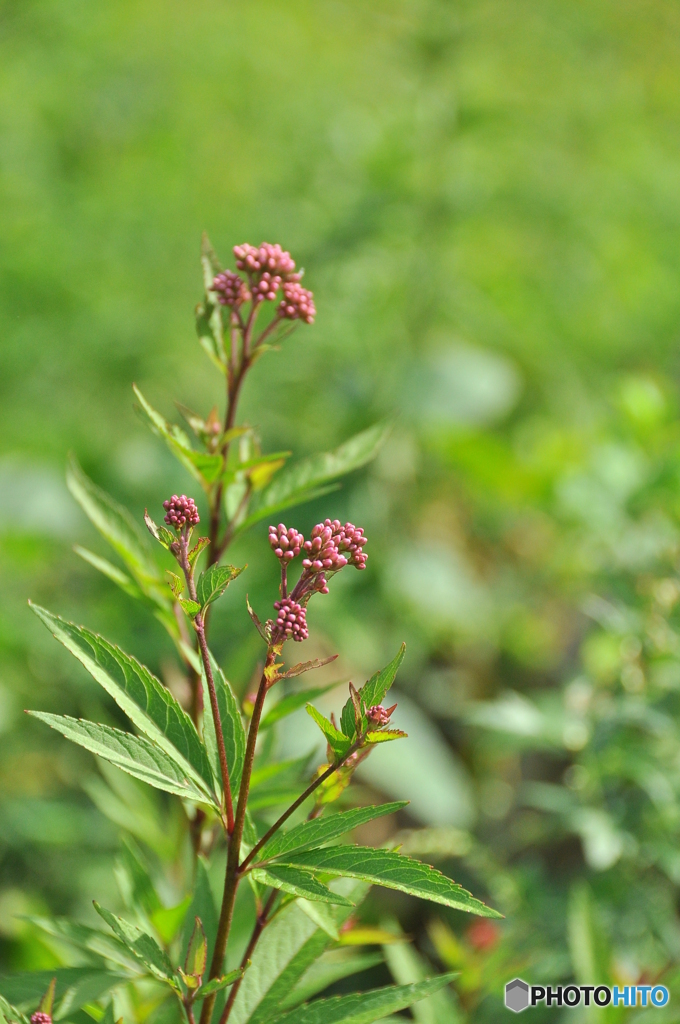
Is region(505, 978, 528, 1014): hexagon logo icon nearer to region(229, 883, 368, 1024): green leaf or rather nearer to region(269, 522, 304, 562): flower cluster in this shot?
region(229, 883, 368, 1024): green leaf

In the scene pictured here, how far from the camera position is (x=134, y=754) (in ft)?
1.98

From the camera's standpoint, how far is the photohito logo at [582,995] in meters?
1.00

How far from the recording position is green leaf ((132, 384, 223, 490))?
2.26 ft

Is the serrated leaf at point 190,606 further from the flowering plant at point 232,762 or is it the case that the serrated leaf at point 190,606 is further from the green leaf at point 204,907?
the green leaf at point 204,907

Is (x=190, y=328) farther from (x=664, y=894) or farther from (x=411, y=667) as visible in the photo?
(x=664, y=894)

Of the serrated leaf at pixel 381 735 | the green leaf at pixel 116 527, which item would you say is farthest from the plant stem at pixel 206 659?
the green leaf at pixel 116 527

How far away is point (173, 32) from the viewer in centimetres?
376

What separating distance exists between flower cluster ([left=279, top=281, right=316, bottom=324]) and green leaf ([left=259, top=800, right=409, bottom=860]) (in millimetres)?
394

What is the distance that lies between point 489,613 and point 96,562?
57.4 inches

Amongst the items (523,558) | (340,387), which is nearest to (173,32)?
(340,387)

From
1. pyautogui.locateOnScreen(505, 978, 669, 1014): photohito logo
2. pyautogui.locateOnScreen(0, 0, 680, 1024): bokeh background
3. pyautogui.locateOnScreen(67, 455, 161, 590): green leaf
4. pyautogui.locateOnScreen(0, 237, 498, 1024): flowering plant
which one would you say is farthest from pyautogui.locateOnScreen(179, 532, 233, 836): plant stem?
pyautogui.locateOnScreen(505, 978, 669, 1014): photohito logo

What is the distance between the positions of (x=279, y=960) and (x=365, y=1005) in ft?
0.47

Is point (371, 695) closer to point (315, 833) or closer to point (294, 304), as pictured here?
point (315, 833)

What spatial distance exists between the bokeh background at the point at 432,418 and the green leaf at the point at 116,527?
31 centimetres
